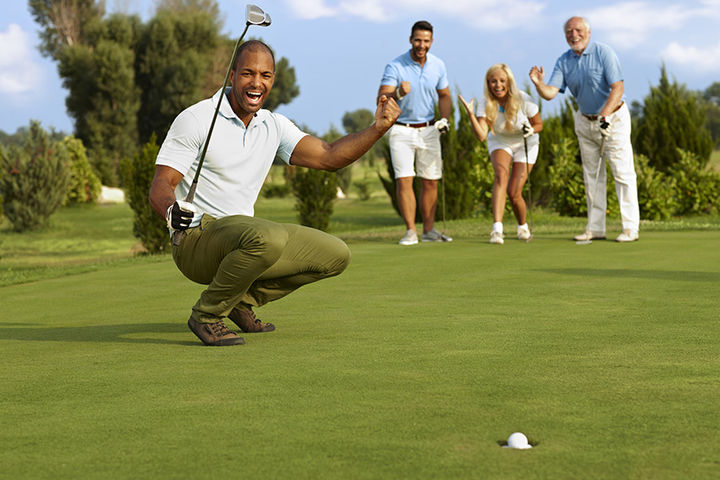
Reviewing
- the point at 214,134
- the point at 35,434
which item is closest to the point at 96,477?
the point at 35,434

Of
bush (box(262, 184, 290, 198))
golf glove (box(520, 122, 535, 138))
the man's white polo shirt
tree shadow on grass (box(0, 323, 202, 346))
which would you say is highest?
golf glove (box(520, 122, 535, 138))

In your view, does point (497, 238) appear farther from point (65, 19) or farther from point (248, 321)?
point (65, 19)

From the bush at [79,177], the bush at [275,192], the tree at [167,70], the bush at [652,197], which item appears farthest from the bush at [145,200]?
the tree at [167,70]

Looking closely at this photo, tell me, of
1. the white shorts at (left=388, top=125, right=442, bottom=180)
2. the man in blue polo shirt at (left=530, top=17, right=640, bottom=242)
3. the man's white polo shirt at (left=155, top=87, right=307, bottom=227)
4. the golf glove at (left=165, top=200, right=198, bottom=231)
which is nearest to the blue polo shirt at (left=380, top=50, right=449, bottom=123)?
the white shorts at (left=388, top=125, right=442, bottom=180)

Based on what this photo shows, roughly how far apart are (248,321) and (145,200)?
9.64 metres

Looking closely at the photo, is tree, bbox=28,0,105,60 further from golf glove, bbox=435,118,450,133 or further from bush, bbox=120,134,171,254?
golf glove, bbox=435,118,450,133

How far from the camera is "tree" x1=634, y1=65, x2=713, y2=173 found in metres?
19.1

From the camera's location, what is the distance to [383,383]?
3.47 metres

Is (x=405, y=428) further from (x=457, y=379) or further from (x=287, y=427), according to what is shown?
(x=457, y=379)

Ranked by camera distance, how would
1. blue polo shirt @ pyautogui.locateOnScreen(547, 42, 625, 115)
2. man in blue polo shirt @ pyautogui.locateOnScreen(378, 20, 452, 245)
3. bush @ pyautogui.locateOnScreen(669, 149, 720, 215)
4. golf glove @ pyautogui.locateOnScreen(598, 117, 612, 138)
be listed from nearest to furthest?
1. golf glove @ pyautogui.locateOnScreen(598, 117, 612, 138)
2. blue polo shirt @ pyautogui.locateOnScreen(547, 42, 625, 115)
3. man in blue polo shirt @ pyautogui.locateOnScreen(378, 20, 452, 245)
4. bush @ pyautogui.locateOnScreen(669, 149, 720, 215)

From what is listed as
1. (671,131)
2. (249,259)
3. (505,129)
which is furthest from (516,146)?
(671,131)

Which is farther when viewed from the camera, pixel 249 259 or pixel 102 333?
pixel 102 333

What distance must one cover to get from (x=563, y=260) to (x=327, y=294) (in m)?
2.58

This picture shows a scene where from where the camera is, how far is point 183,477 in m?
2.43
